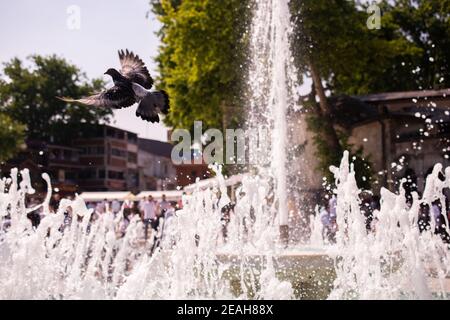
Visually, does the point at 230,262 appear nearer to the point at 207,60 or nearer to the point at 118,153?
the point at 207,60

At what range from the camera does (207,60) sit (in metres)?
23.8

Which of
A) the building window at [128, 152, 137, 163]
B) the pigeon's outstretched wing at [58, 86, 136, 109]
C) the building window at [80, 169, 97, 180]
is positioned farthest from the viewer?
the building window at [128, 152, 137, 163]

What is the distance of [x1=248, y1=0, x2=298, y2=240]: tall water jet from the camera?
49.7ft

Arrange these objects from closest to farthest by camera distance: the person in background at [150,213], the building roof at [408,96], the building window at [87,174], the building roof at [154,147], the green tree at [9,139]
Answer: the person in background at [150,213] → the building roof at [408,96] → the green tree at [9,139] → the building window at [87,174] → the building roof at [154,147]

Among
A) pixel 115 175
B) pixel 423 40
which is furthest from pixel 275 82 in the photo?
pixel 115 175

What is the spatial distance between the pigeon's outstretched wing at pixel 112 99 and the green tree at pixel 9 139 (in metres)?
32.4

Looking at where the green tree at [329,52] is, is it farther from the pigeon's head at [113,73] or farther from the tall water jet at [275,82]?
the pigeon's head at [113,73]

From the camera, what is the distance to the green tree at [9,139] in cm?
3772

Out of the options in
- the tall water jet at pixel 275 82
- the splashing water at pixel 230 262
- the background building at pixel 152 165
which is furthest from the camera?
the background building at pixel 152 165

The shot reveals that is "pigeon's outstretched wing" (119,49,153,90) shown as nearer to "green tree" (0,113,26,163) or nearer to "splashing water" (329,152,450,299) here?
"splashing water" (329,152,450,299)

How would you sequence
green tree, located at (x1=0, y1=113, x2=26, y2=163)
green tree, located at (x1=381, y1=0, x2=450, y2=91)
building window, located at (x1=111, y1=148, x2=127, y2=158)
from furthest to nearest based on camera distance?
building window, located at (x1=111, y1=148, x2=127, y2=158)
green tree, located at (x1=0, y1=113, x2=26, y2=163)
green tree, located at (x1=381, y1=0, x2=450, y2=91)

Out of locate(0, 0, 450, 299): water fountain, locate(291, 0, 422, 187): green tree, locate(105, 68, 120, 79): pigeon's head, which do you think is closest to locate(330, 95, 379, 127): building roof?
locate(291, 0, 422, 187): green tree

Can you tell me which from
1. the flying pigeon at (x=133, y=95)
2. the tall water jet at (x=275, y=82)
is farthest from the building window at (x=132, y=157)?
the flying pigeon at (x=133, y=95)
